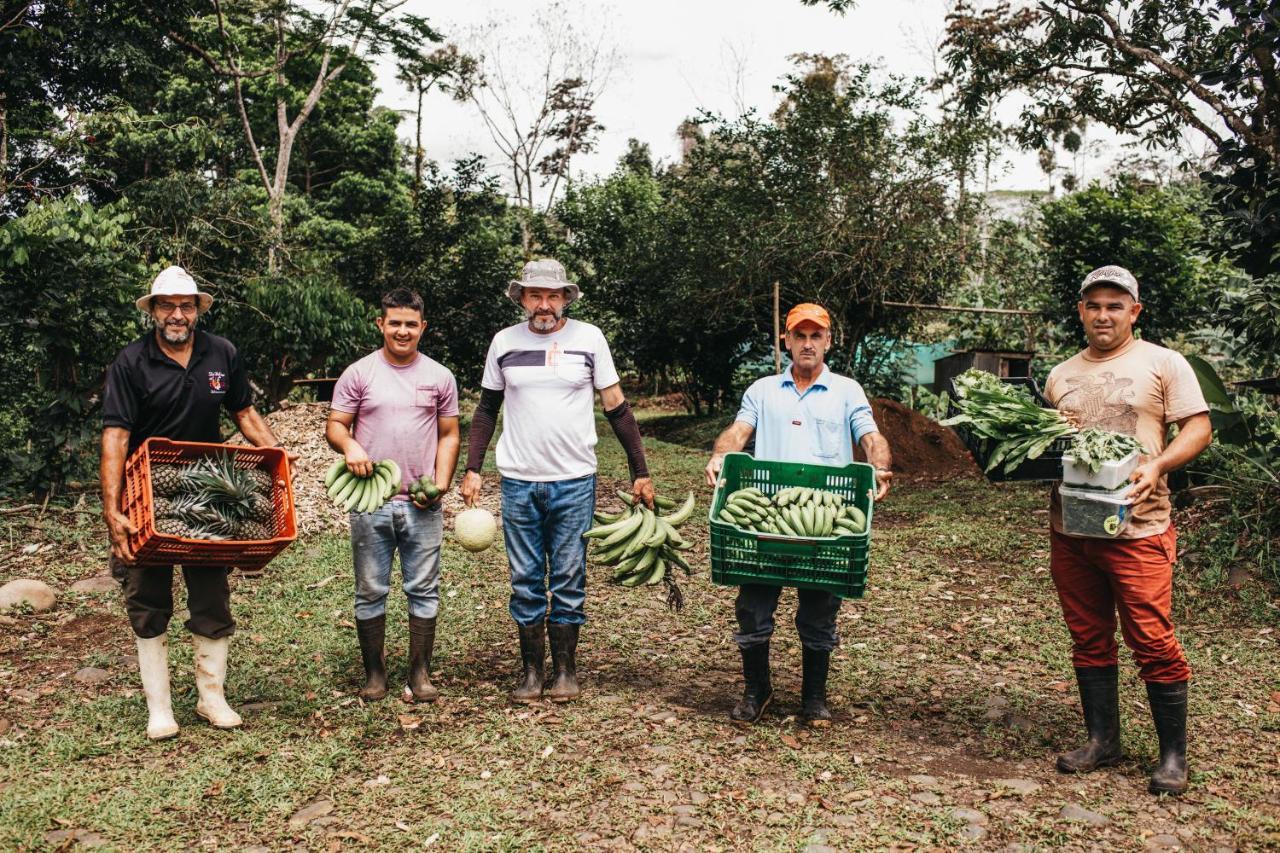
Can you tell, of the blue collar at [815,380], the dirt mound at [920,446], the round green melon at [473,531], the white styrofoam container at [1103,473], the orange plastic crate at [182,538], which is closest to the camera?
the white styrofoam container at [1103,473]

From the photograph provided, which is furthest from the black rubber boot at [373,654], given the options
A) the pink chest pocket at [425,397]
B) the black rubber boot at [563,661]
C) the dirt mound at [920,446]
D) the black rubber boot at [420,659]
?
the dirt mound at [920,446]

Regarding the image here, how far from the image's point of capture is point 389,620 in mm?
6656

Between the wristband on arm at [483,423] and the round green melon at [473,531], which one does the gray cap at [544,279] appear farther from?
the round green melon at [473,531]

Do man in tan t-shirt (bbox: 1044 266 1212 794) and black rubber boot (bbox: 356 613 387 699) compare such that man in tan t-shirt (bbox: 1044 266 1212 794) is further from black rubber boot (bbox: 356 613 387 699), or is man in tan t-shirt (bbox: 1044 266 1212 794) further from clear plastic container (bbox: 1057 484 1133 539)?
black rubber boot (bbox: 356 613 387 699)

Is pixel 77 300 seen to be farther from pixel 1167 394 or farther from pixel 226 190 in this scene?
pixel 1167 394

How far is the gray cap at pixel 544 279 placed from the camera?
4.95 m

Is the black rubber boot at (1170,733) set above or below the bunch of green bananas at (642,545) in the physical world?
below

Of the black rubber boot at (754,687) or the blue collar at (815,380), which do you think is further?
the black rubber boot at (754,687)

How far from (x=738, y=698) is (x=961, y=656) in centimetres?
168

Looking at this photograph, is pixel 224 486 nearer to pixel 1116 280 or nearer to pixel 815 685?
pixel 815 685

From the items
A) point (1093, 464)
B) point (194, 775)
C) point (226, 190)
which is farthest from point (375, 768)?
A: point (226, 190)

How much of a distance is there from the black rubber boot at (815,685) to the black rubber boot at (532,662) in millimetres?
1428

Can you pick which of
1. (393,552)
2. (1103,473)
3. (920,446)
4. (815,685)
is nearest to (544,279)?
(393,552)

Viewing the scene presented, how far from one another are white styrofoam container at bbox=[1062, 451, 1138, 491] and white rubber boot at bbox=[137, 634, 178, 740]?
4.30m
